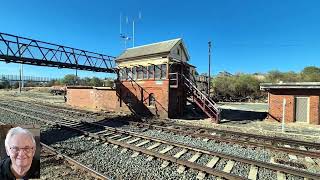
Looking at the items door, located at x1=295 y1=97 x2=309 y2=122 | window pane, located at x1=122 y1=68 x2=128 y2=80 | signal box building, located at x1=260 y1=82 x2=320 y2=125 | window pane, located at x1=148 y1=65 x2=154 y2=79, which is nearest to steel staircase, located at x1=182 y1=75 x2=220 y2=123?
window pane, located at x1=148 y1=65 x2=154 y2=79

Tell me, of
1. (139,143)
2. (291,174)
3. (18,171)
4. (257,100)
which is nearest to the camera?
(18,171)

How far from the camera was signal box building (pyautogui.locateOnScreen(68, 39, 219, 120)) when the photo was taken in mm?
22163

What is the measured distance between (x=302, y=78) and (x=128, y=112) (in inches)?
1597

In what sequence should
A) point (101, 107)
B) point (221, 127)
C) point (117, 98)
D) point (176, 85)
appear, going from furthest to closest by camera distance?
point (101, 107), point (117, 98), point (176, 85), point (221, 127)

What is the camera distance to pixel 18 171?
1.74 metres

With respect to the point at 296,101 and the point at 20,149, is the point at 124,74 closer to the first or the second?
the point at 296,101

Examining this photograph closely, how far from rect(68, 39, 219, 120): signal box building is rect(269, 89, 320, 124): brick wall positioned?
4455 mm

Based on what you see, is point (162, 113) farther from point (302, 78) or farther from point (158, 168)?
point (302, 78)

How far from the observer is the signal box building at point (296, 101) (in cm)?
1858

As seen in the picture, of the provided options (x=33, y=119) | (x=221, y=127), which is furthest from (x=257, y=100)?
(x=33, y=119)

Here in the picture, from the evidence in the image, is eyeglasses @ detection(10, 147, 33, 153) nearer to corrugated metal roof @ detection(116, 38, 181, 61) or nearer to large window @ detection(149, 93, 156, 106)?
corrugated metal roof @ detection(116, 38, 181, 61)

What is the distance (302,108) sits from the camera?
19.3 meters

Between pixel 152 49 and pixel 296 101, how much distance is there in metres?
12.8

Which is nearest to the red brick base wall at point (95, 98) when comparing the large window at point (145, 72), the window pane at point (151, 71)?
the large window at point (145, 72)
